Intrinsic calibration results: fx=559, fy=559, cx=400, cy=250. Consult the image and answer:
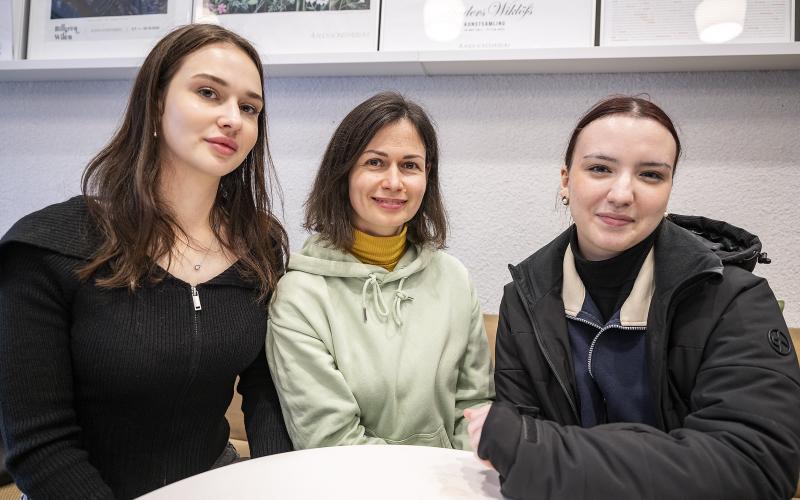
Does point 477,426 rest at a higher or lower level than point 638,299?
lower

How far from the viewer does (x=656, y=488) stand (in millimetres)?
840

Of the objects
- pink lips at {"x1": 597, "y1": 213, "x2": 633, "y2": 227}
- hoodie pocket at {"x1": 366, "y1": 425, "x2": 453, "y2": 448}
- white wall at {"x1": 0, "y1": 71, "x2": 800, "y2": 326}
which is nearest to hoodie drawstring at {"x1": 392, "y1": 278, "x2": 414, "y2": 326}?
hoodie pocket at {"x1": 366, "y1": 425, "x2": 453, "y2": 448}

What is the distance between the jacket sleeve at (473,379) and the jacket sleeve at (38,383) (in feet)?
2.75

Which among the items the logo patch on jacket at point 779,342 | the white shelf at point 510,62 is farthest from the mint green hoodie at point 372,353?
the white shelf at point 510,62

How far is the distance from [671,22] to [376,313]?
1431 mm

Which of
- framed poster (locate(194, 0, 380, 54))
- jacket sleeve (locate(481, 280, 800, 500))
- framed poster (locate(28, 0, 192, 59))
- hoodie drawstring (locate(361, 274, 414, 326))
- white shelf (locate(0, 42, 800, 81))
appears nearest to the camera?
jacket sleeve (locate(481, 280, 800, 500))

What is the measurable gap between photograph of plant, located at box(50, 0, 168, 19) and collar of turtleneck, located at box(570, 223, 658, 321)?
2034 millimetres

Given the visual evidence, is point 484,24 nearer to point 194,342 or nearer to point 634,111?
point 634,111

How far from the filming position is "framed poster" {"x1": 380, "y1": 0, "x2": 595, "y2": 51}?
6.48 feet

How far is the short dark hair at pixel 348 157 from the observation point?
147 centimetres

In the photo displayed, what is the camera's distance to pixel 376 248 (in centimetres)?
151

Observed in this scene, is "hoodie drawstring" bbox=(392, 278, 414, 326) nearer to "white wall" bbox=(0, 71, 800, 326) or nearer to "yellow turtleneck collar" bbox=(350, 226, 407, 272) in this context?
"yellow turtleneck collar" bbox=(350, 226, 407, 272)

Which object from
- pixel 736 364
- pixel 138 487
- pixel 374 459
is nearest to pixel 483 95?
pixel 736 364

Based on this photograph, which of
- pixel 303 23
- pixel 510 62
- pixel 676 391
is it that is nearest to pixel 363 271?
pixel 676 391
